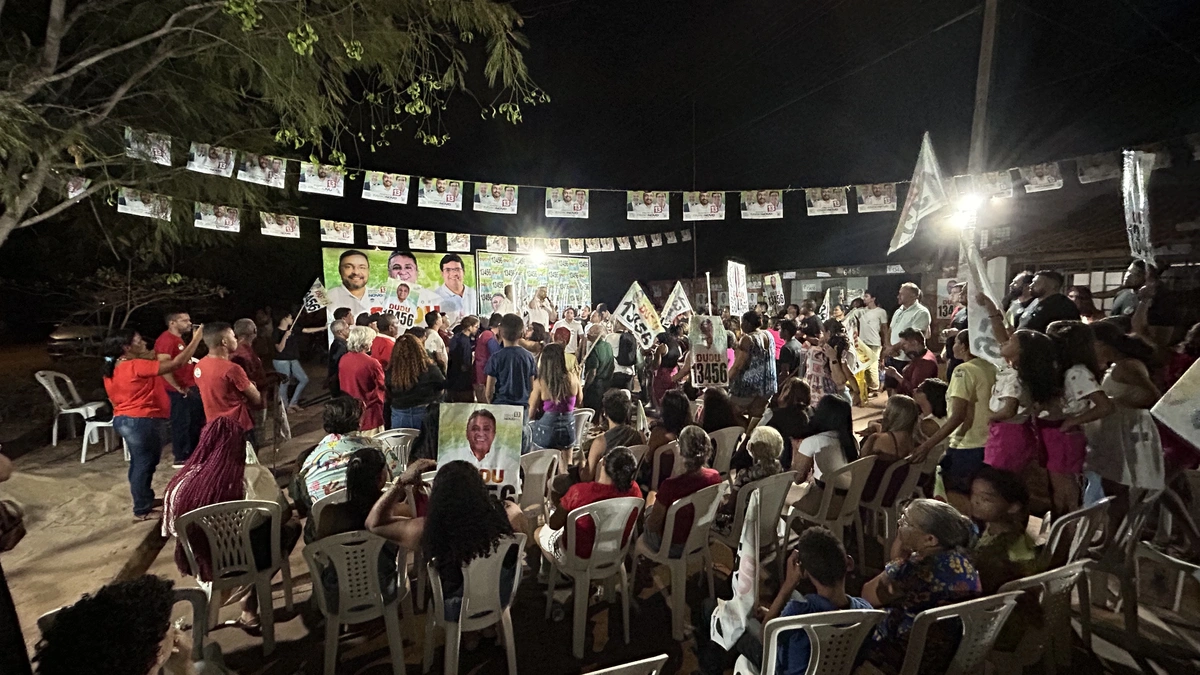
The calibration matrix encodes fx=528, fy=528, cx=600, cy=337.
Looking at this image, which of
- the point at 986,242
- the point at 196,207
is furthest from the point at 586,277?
the point at 986,242

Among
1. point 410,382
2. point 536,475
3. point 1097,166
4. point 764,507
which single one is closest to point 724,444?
point 764,507

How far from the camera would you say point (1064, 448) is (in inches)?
148

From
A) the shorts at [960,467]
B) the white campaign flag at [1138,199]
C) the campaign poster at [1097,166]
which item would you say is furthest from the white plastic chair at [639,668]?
the campaign poster at [1097,166]

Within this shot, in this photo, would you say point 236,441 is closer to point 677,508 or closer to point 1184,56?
point 677,508

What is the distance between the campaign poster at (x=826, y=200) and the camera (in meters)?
10.7

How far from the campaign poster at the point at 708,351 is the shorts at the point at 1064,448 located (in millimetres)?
4229

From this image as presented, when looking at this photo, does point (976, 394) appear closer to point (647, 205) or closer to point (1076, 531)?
point (1076, 531)

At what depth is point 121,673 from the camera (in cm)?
165

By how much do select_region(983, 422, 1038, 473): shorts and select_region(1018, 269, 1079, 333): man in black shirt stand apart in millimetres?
2283

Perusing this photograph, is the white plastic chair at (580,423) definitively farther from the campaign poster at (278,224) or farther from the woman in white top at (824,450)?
the campaign poster at (278,224)

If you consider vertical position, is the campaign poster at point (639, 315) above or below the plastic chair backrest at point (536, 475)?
above

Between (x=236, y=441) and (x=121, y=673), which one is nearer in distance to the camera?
(x=121, y=673)

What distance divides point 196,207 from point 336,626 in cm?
722

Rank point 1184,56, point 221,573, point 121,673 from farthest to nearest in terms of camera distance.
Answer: point 1184,56 → point 221,573 → point 121,673
